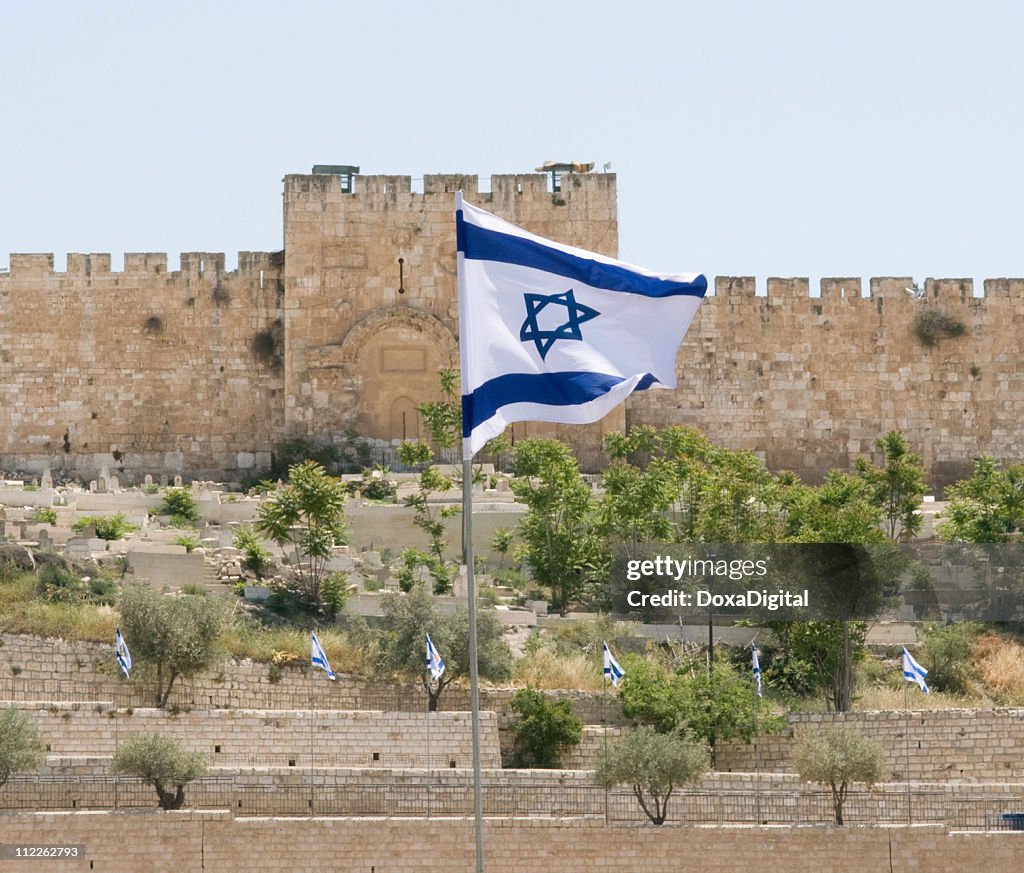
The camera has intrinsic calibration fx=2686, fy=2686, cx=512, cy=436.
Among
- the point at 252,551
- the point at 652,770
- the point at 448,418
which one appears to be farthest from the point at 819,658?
the point at 448,418

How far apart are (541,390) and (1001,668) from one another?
670 inches

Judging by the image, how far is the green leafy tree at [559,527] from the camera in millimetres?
36062

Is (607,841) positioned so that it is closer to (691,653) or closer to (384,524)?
(691,653)

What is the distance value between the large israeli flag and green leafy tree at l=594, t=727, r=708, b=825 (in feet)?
32.8

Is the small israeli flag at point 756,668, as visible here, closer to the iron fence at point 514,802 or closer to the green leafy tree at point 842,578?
the green leafy tree at point 842,578

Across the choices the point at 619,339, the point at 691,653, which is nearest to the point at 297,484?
the point at 691,653

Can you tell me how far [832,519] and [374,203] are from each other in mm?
11923

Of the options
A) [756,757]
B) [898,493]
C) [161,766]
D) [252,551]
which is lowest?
[756,757]

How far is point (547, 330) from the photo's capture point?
18.3m

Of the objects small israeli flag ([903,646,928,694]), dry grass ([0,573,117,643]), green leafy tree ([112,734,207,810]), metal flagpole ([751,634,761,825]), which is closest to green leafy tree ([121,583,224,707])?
dry grass ([0,573,117,643])

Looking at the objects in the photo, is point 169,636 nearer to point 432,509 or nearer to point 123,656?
point 123,656

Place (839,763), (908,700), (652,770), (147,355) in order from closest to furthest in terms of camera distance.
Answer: (652,770)
(839,763)
(908,700)
(147,355)

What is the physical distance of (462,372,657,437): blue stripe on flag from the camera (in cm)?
1820

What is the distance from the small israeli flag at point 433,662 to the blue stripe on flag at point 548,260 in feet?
40.0
